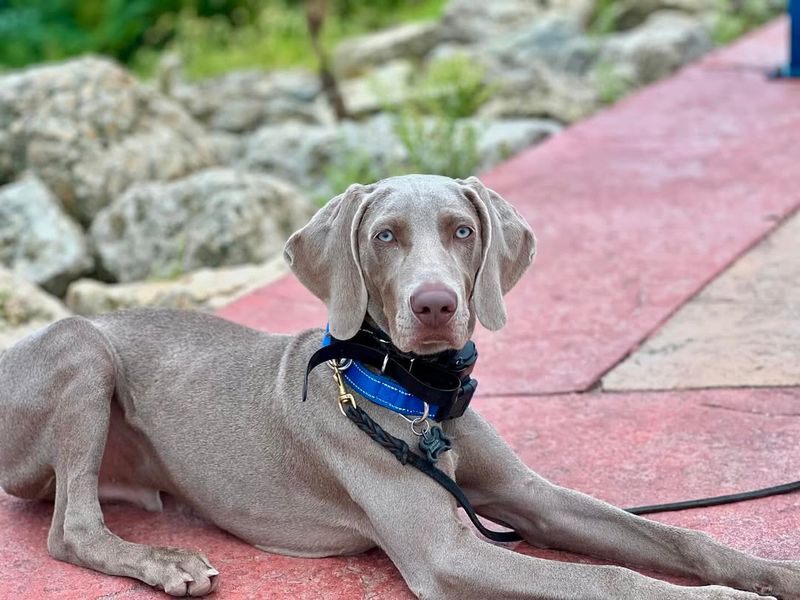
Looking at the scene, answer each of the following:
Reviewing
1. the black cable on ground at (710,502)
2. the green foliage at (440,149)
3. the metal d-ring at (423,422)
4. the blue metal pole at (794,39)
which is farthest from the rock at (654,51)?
the metal d-ring at (423,422)

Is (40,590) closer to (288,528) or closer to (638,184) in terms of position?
(288,528)

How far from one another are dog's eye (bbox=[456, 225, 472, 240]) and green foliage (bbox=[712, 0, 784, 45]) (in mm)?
8770

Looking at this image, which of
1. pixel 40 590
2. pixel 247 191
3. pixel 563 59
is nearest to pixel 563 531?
pixel 40 590

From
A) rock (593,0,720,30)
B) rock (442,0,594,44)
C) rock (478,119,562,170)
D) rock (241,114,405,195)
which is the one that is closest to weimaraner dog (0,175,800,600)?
rock (478,119,562,170)

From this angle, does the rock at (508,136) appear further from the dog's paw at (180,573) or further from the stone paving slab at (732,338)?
the dog's paw at (180,573)

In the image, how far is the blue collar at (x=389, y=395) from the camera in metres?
3.77

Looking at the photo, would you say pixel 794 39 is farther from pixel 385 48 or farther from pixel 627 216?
pixel 385 48

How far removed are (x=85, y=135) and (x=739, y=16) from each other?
713 centimetres

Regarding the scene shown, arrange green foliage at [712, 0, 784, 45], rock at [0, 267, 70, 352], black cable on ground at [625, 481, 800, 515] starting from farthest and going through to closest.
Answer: green foliage at [712, 0, 784, 45]
rock at [0, 267, 70, 352]
black cable on ground at [625, 481, 800, 515]

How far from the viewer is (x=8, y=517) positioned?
4453mm

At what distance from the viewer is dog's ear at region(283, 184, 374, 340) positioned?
148 inches

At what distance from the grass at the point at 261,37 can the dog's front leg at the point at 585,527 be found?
9199 mm

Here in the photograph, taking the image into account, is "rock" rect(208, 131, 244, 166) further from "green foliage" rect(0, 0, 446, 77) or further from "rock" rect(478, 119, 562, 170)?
"green foliage" rect(0, 0, 446, 77)

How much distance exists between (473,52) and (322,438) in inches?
325
